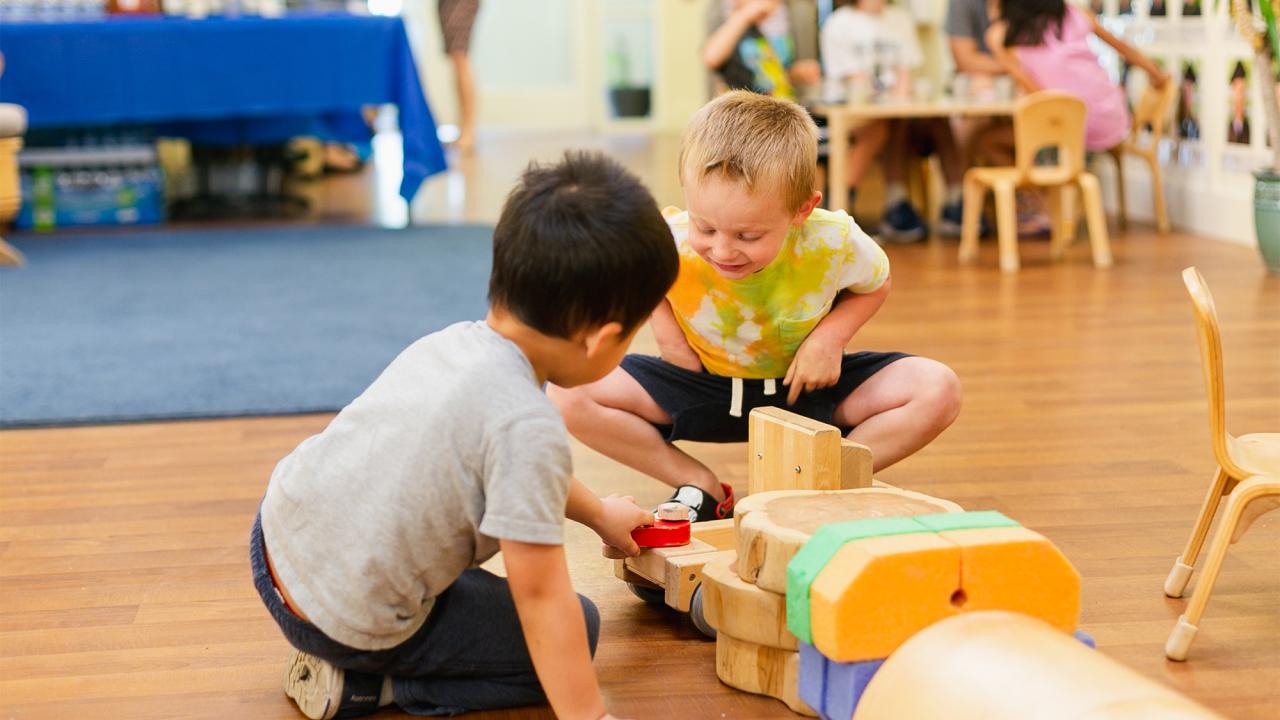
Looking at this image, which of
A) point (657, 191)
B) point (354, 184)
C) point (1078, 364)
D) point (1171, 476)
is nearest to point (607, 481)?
point (1171, 476)

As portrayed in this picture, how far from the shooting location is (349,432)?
1.26m

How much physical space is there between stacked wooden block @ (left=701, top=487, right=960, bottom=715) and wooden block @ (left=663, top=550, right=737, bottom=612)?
54 millimetres

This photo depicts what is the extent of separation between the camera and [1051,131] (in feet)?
13.8

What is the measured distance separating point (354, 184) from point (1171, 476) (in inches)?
209

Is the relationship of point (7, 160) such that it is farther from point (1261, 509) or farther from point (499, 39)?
point (499, 39)

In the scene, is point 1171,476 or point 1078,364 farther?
point 1078,364

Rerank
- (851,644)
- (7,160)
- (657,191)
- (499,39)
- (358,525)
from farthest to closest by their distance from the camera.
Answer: (499,39) → (657,191) → (7,160) → (358,525) → (851,644)

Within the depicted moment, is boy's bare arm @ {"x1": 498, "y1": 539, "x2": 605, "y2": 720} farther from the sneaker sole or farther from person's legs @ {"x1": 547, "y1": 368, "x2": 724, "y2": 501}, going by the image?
person's legs @ {"x1": 547, "y1": 368, "x2": 724, "y2": 501}

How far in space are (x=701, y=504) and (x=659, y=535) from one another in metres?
0.32

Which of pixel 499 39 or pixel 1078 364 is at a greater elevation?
pixel 499 39

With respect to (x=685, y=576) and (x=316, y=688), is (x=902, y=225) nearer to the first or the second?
(x=685, y=576)

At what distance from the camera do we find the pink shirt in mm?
Result: 4621

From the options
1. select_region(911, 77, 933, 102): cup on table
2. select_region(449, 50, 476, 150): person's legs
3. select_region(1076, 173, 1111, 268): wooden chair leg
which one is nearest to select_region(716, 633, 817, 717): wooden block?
select_region(1076, 173, 1111, 268): wooden chair leg

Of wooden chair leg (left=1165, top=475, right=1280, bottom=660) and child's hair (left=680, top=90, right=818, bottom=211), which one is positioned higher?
child's hair (left=680, top=90, right=818, bottom=211)
